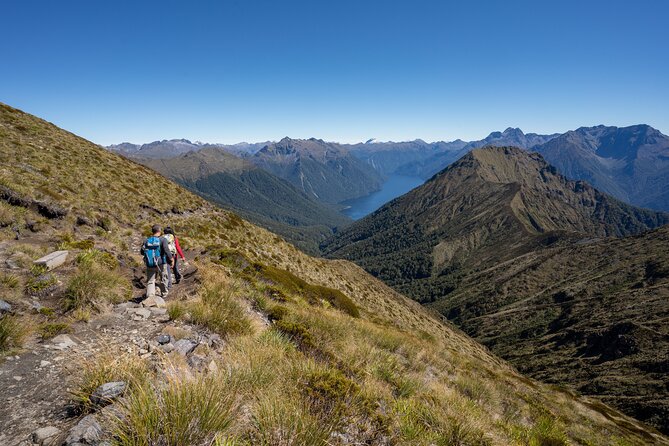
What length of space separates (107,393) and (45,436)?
0.73 meters

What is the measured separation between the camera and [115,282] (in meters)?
10.9

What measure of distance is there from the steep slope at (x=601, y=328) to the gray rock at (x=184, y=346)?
110m

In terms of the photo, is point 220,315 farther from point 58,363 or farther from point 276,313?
point 276,313

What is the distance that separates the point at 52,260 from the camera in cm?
1081

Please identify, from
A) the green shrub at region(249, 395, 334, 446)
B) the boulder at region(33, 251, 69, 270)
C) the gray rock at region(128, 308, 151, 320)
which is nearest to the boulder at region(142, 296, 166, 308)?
the gray rock at region(128, 308, 151, 320)

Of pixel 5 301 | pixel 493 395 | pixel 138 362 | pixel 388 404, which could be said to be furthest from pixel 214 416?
pixel 493 395

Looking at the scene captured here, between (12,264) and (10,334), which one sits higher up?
(12,264)

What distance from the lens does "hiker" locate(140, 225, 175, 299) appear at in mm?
11555

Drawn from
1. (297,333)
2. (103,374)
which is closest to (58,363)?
(103,374)

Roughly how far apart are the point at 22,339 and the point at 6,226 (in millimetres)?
12612

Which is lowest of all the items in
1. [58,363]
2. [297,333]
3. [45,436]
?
[297,333]

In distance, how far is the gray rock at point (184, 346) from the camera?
6832mm

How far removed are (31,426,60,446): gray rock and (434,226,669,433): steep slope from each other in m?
112

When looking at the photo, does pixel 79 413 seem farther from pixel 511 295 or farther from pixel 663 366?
pixel 511 295
